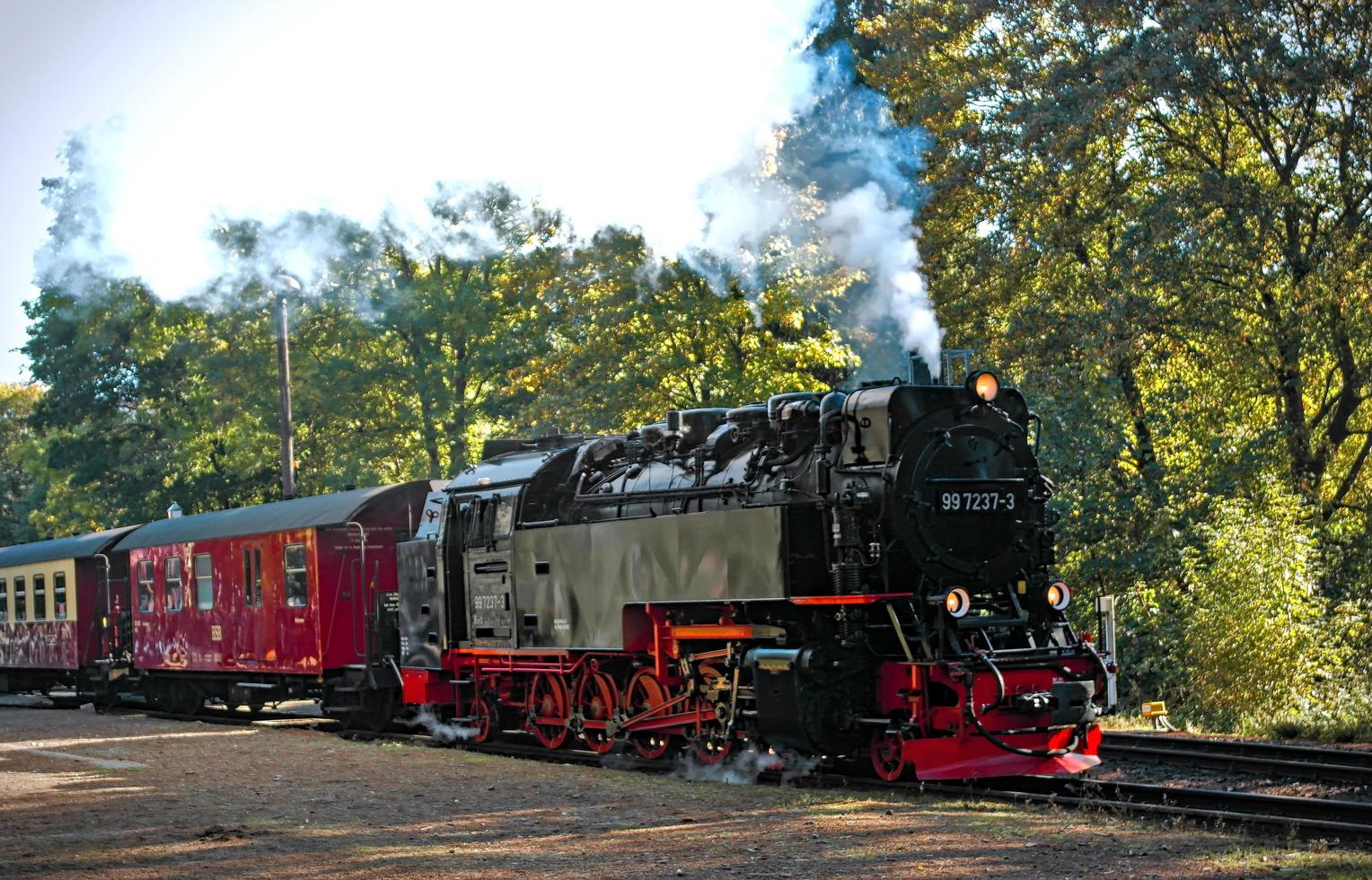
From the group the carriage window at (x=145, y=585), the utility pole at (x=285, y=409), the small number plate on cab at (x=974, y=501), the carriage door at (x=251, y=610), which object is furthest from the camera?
the utility pole at (x=285, y=409)

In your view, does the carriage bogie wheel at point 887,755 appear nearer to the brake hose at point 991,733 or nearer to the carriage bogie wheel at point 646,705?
the brake hose at point 991,733

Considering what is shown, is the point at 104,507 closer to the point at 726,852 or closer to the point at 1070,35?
the point at 1070,35

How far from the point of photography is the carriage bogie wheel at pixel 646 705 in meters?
12.9

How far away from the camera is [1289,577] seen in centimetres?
1612

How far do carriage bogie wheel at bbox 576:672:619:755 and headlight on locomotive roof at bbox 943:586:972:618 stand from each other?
12.3ft

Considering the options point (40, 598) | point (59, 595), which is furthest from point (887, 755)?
point (40, 598)

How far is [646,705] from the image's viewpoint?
511 inches

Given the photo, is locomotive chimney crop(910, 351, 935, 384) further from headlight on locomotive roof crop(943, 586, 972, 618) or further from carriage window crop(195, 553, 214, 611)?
carriage window crop(195, 553, 214, 611)

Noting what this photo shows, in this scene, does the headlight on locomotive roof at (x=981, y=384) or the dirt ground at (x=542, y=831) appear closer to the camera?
the dirt ground at (x=542, y=831)

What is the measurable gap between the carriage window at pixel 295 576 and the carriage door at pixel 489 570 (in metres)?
3.26

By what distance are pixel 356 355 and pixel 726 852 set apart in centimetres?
2863

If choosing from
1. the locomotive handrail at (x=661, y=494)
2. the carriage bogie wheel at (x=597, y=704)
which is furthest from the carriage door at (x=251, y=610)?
the carriage bogie wheel at (x=597, y=704)

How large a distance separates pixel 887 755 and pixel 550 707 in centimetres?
425

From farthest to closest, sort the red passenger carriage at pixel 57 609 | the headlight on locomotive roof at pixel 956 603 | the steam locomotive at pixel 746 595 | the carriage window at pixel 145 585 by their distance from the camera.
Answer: the red passenger carriage at pixel 57 609, the carriage window at pixel 145 585, the steam locomotive at pixel 746 595, the headlight on locomotive roof at pixel 956 603
